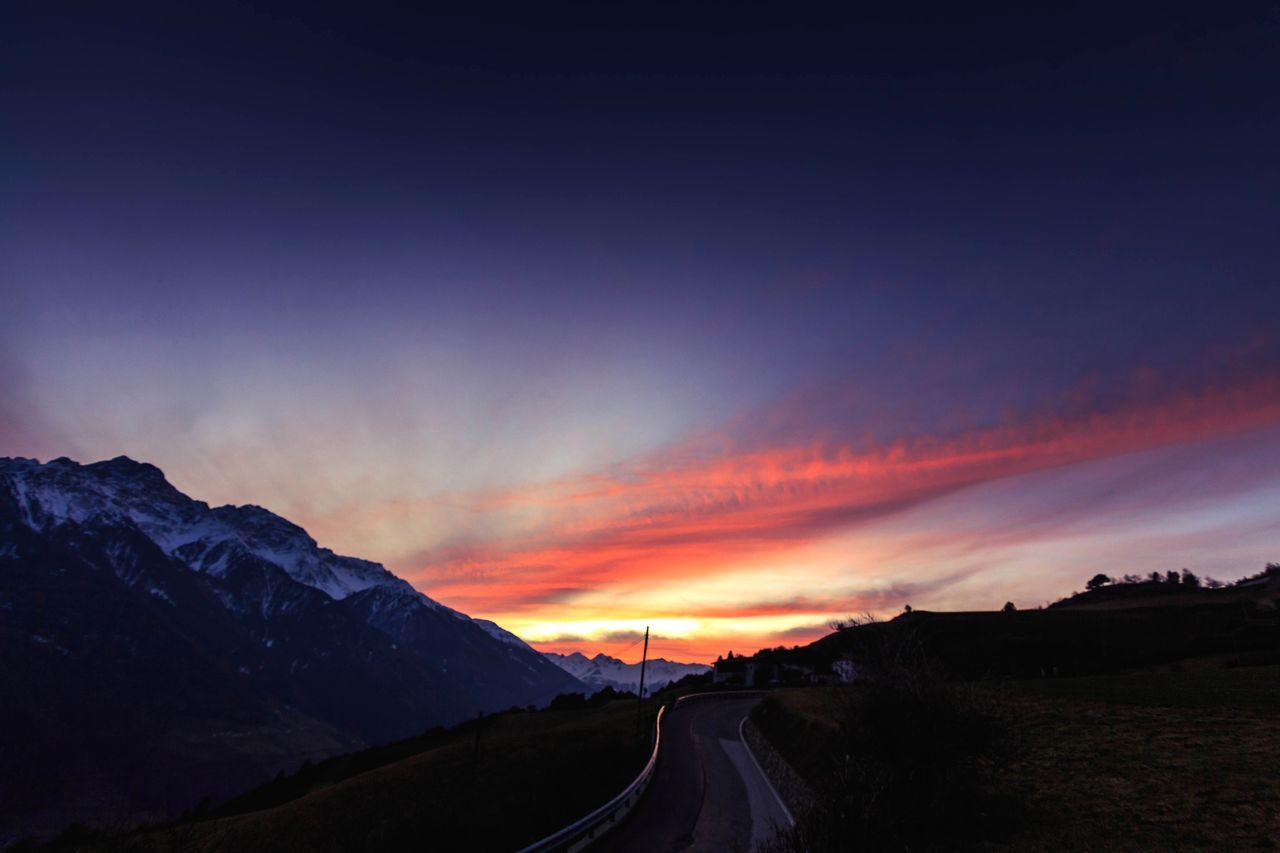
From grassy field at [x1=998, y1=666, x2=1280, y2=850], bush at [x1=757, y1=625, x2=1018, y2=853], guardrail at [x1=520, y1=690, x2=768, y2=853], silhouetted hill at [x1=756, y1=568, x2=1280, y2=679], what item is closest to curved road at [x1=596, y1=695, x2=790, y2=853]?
guardrail at [x1=520, y1=690, x2=768, y2=853]

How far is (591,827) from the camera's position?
26.9m

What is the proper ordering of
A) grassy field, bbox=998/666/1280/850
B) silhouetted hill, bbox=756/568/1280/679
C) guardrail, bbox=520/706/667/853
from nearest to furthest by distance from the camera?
grassy field, bbox=998/666/1280/850
guardrail, bbox=520/706/667/853
silhouetted hill, bbox=756/568/1280/679

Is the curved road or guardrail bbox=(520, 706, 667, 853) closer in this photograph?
guardrail bbox=(520, 706, 667, 853)

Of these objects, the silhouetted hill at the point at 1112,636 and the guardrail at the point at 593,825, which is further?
the silhouetted hill at the point at 1112,636

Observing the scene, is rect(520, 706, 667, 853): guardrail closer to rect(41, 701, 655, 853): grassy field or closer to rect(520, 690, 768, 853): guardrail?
rect(520, 690, 768, 853): guardrail

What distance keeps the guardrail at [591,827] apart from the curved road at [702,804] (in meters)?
0.43

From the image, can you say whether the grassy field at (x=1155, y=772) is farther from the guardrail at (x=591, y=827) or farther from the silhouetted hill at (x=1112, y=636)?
the guardrail at (x=591, y=827)

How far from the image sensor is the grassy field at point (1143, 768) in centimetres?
1783

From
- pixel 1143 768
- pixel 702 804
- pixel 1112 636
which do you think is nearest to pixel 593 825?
pixel 702 804

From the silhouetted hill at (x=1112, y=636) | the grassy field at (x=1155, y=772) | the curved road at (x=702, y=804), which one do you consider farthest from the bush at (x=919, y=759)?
the silhouetted hill at (x=1112, y=636)

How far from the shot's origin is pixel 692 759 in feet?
158

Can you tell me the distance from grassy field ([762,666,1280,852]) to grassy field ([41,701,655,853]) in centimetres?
1419

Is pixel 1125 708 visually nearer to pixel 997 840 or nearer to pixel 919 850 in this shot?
pixel 997 840

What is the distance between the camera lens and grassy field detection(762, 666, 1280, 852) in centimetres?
1783
